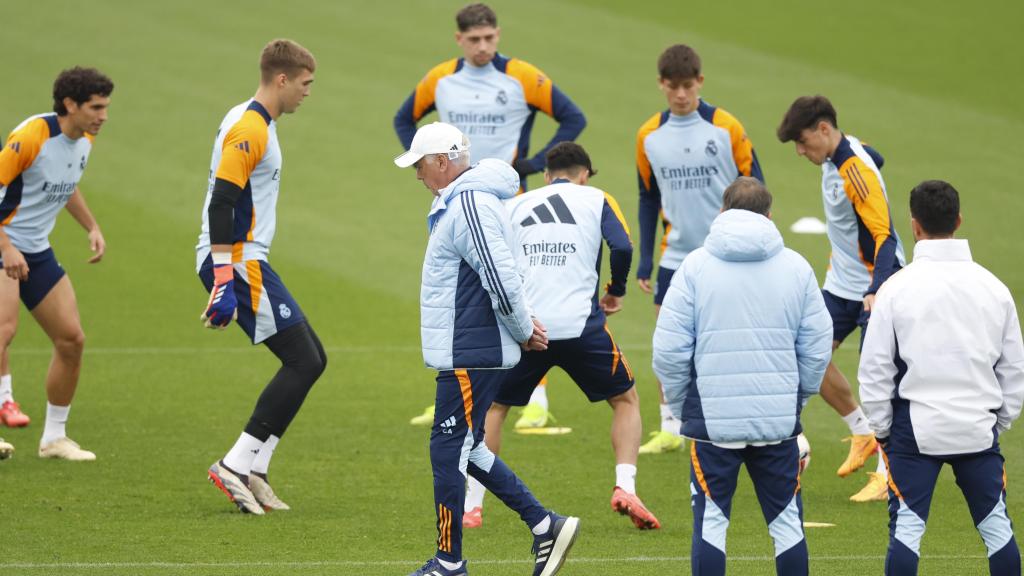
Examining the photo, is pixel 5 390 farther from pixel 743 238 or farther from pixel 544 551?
pixel 743 238

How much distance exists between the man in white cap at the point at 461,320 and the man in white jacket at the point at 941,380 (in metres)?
1.59

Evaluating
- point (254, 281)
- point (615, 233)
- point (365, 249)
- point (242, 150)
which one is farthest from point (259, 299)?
point (365, 249)

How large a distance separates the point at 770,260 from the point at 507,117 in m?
5.06

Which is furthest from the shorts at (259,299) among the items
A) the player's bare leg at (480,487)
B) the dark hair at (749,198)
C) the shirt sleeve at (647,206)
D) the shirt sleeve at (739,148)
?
the shirt sleeve at (739,148)

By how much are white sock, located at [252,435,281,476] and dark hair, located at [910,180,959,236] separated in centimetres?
393

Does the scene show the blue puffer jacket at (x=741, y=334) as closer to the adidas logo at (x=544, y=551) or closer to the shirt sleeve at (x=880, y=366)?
the shirt sleeve at (x=880, y=366)

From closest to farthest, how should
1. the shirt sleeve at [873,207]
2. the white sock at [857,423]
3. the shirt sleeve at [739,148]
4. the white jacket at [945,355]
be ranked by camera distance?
the white jacket at [945,355] < the shirt sleeve at [873,207] < the white sock at [857,423] < the shirt sleeve at [739,148]

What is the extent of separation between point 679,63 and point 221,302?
136 inches

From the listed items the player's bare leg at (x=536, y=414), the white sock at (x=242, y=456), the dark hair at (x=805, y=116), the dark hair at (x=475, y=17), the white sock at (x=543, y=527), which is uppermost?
the dark hair at (x=475, y=17)

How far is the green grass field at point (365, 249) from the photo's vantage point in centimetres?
761

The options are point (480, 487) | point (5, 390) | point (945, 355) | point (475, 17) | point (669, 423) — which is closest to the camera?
point (945, 355)

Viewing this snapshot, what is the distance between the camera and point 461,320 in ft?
21.9

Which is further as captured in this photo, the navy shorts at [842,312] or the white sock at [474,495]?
the navy shorts at [842,312]

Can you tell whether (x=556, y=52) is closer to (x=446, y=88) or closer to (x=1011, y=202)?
(x=1011, y=202)
